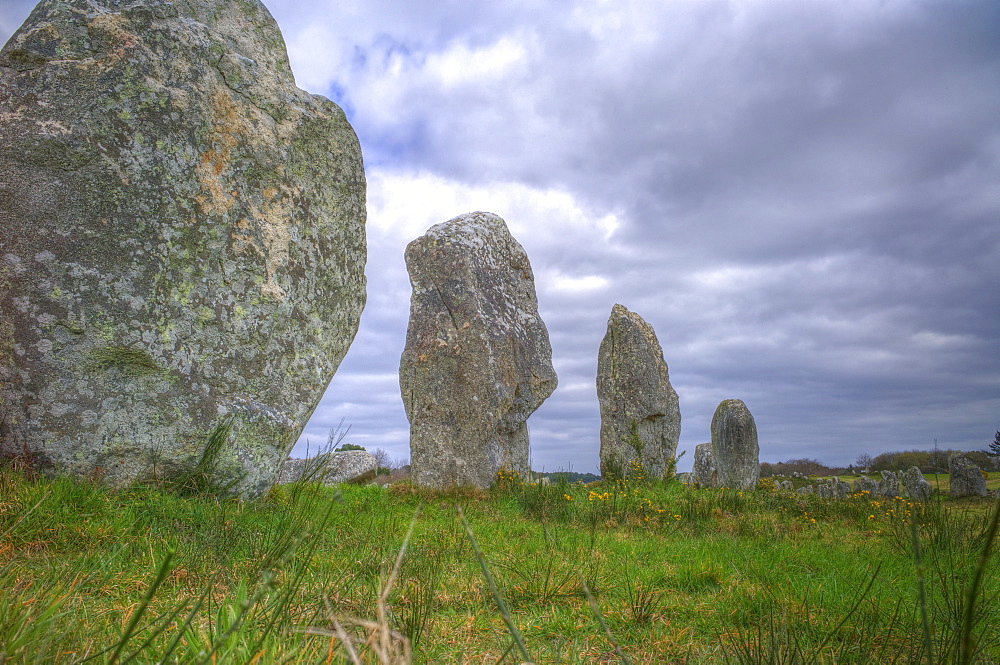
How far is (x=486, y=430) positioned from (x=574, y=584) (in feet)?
18.8

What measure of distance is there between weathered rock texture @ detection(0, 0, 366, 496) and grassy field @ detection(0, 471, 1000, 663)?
1.67 feet

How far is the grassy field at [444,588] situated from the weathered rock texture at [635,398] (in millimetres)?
7878

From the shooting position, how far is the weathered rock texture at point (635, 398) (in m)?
14.5

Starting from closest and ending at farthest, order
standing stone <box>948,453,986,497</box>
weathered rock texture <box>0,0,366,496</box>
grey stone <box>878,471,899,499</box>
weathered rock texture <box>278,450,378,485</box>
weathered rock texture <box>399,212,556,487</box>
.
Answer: weathered rock texture <box>0,0,366,496</box>, weathered rock texture <box>399,212,556,487</box>, weathered rock texture <box>278,450,378,485</box>, grey stone <box>878,471,899,499</box>, standing stone <box>948,453,986,497</box>

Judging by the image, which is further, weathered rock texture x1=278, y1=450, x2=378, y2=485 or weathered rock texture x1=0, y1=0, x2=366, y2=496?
weathered rock texture x1=278, y1=450, x2=378, y2=485

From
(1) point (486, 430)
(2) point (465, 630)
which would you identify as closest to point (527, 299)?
(1) point (486, 430)

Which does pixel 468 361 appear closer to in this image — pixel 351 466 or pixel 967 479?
pixel 351 466

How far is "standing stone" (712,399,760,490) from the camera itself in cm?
1524

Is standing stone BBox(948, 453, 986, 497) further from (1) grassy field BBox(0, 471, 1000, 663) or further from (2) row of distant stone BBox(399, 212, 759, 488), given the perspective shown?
(1) grassy field BBox(0, 471, 1000, 663)

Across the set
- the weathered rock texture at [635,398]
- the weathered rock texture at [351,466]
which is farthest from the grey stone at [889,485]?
the weathered rock texture at [351,466]

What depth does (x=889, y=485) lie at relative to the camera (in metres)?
16.5

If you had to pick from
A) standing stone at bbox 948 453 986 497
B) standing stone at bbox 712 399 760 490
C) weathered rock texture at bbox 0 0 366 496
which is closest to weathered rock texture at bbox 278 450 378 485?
standing stone at bbox 712 399 760 490

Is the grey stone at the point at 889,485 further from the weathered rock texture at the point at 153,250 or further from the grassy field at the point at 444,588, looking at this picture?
the weathered rock texture at the point at 153,250


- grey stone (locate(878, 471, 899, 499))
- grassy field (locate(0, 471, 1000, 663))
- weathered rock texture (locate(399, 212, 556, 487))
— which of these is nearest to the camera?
grassy field (locate(0, 471, 1000, 663))
